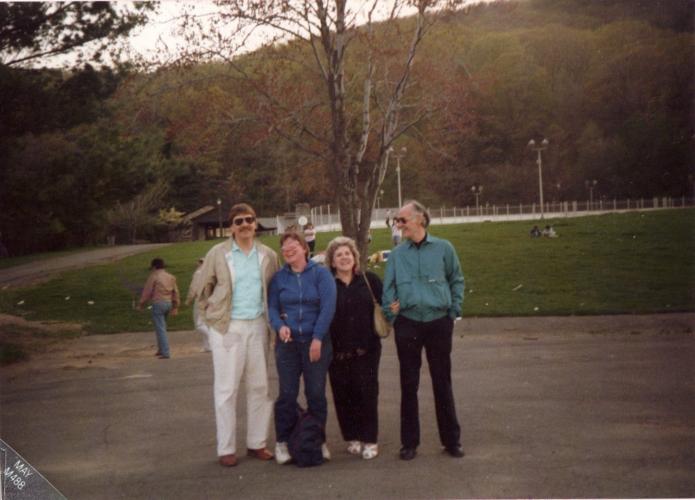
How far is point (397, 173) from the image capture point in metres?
8.57

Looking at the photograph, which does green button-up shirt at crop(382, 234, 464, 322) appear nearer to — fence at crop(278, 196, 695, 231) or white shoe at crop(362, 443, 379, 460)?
white shoe at crop(362, 443, 379, 460)

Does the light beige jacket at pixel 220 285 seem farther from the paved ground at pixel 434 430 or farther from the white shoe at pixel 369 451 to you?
the white shoe at pixel 369 451

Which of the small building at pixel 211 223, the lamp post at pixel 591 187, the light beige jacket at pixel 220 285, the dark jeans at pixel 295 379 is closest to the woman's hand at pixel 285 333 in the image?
the dark jeans at pixel 295 379

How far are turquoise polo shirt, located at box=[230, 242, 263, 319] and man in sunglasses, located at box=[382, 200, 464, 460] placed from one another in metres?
0.79

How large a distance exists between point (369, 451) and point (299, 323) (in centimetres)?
91

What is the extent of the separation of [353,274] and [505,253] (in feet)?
31.0

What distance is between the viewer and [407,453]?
4609 millimetres

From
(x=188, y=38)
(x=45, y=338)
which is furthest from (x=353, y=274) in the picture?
(x=45, y=338)

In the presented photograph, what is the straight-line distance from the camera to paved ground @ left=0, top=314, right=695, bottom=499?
4.15 meters

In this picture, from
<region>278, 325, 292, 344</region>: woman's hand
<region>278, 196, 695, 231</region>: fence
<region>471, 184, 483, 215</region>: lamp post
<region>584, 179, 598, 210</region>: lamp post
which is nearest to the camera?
<region>278, 325, 292, 344</region>: woman's hand

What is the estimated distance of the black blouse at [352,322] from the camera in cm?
473

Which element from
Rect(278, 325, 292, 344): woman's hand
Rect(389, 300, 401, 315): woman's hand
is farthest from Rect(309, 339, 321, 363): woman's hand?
Rect(389, 300, 401, 315): woman's hand

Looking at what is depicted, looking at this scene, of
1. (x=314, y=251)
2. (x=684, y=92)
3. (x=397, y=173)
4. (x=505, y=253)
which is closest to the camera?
(x=684, y=92)

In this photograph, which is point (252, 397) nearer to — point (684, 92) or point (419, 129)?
point (684, 92)
